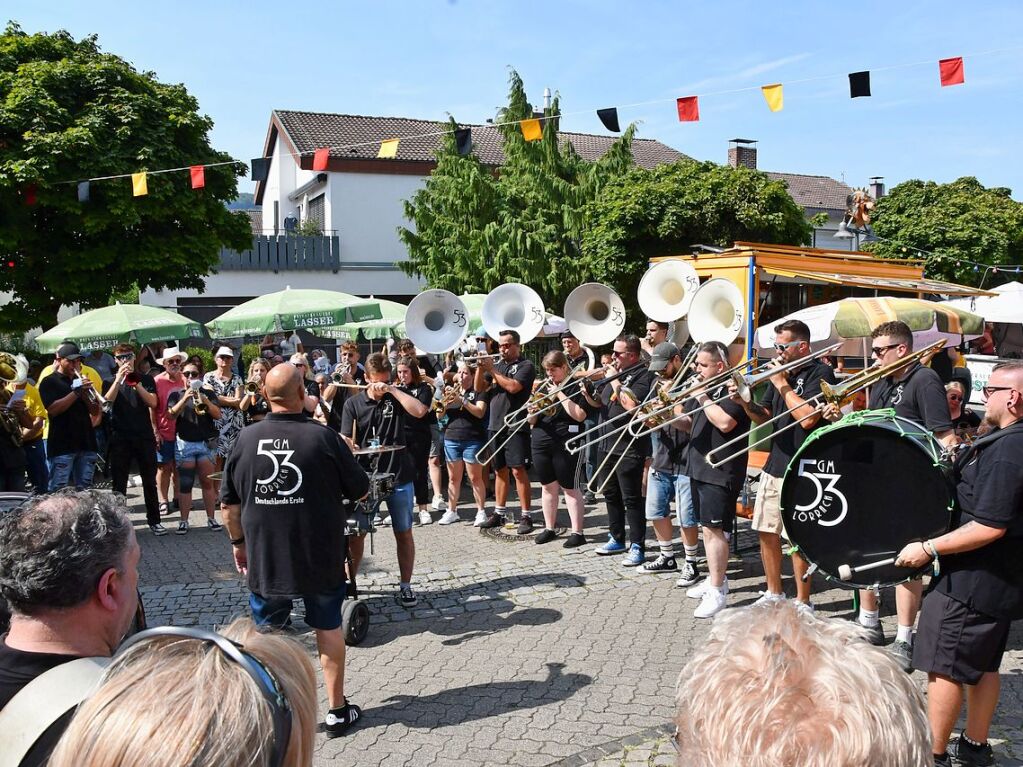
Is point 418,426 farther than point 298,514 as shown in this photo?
Yes

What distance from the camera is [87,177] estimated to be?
54.3 ft

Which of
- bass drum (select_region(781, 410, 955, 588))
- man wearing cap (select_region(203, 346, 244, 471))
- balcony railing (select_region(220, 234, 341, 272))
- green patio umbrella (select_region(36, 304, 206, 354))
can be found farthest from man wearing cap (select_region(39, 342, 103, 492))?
balcony railing (select_region(220, 234, 341, 272))

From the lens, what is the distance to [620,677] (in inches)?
198

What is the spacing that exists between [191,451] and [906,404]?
6730 millimetres

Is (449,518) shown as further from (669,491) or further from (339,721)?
(339,721)

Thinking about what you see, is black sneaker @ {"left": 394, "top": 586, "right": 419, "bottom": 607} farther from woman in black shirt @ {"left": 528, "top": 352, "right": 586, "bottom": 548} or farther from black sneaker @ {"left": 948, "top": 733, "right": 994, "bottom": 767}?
black sneaker @ {"left": 948, "top": 733, "right": 994, "bottom": 767}

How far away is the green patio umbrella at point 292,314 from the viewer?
13039mm

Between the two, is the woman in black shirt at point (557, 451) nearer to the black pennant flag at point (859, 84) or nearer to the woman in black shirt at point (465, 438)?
the woman in black shirt at point (465, 438)

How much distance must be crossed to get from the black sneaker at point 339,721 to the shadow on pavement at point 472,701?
0.41ft

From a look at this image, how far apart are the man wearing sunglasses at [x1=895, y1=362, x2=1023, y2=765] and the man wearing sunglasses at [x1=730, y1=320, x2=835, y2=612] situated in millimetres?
1804

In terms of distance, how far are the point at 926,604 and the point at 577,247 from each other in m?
17.5

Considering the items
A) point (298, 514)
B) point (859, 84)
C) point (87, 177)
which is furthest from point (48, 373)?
point (87, 177)

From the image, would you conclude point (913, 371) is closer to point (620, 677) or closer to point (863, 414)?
point (863, 414)

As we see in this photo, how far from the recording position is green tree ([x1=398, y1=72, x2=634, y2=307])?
2047 centimetres
